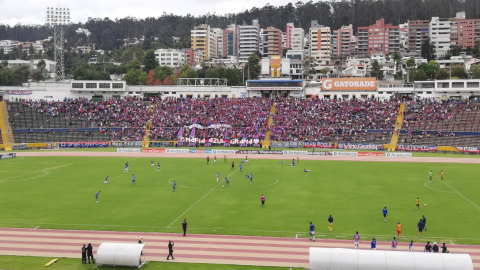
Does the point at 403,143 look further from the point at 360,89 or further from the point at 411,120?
the point at 360,89

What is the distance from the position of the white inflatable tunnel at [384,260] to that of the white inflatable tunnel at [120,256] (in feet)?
32.0

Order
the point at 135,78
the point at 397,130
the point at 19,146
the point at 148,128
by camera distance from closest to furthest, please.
A: the point at 19,146, the point at 397,130, the point at 148,128, the point at 135,78

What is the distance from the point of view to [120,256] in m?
25.1

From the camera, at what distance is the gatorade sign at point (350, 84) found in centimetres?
10894

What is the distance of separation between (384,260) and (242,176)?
107 feet

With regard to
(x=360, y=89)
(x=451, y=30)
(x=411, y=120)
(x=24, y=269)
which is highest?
(x=451, y=30)

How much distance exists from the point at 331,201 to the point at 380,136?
1927 inches

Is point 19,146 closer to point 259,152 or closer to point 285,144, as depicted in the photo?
point 259,152

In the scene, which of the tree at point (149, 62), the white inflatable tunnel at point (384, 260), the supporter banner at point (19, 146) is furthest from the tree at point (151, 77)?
the white inflatable tunnel at point (384, 260)

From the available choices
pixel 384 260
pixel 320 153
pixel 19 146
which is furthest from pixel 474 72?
pixel 384 260

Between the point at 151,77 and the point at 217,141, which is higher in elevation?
the point at 151,77

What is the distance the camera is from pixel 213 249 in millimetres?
28359

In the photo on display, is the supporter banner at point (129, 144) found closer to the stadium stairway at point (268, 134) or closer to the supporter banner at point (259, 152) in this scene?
the supporter banner at point (259, 152)

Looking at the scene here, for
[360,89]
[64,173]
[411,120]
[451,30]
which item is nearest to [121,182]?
[64,173]
